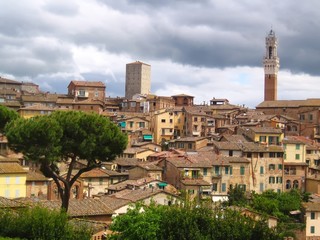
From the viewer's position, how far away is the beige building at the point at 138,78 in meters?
146

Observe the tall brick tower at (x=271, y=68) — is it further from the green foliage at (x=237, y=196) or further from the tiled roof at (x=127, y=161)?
the green foliage at (x=237, y=196)

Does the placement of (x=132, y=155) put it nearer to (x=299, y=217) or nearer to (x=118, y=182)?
(x=118, y=182)

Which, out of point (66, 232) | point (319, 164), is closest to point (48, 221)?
point (66, 232)

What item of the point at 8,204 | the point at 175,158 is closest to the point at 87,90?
the point at 175,158

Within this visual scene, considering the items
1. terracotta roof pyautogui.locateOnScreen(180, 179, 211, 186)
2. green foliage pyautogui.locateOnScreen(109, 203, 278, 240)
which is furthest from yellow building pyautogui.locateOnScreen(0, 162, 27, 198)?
terracotta roof pyautogui.locateOnScreen(180, 179, 211, 186)

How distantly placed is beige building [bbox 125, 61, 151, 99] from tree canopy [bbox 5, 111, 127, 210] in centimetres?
10681

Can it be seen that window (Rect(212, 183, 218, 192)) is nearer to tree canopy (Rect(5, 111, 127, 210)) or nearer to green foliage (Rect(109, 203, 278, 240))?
tree canopy (Rect(5, 111, 127, 210))

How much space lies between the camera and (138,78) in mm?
146500

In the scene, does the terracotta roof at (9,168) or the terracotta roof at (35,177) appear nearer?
the terracotta roof at (9,168)

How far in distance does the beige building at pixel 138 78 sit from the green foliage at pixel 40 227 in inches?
4629

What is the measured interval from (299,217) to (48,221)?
37.0m

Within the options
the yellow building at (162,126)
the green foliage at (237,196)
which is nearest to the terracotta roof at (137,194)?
the green foliage at (237,196)

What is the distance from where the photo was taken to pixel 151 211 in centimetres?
3381

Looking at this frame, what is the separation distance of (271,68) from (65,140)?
399 feet
